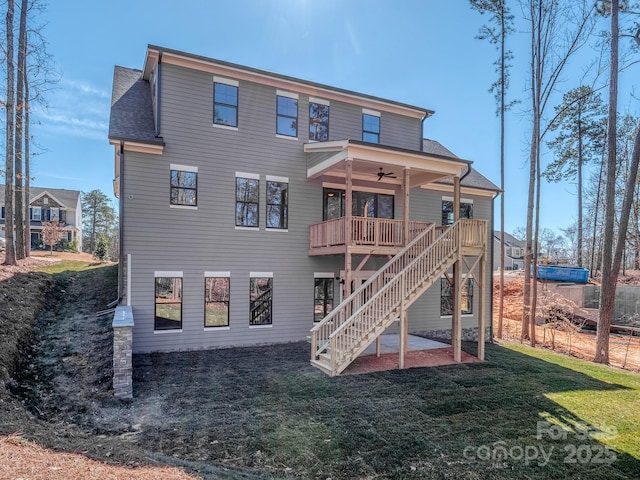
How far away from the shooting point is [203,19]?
520 inches

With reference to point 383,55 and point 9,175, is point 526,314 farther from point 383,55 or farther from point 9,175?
point 9,175

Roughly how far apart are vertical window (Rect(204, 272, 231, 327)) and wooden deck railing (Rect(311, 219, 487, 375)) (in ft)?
10.5

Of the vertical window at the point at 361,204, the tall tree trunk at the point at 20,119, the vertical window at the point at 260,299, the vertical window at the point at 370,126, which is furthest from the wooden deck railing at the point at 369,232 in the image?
the tall tree trunk at the point at 20,119

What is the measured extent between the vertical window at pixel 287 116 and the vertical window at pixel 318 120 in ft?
1.99

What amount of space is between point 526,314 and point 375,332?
1220cm

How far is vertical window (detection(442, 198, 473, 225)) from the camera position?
49.3ft

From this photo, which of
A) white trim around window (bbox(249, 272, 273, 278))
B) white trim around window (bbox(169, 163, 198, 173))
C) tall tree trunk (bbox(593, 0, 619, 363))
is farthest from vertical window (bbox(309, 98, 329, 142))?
tall tree trunk (bbox(593, 0, 619, 363))

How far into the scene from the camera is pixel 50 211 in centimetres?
3816

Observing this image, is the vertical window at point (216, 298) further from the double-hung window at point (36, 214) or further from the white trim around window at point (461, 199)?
the double-hung window at point (36, 214)

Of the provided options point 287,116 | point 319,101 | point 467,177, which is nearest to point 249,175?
point 287,116

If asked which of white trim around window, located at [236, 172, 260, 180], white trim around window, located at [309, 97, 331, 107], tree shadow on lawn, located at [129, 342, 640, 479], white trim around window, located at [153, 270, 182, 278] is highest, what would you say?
white trim around window, located at [309, 97, 331, 107]

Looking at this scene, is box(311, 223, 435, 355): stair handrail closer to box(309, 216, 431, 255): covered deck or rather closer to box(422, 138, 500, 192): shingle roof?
box(309, 216, 431, 255): covered deck

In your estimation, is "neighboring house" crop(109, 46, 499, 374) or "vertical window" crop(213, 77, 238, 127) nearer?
"neighboring house" crop(109, 46, 499, 374)

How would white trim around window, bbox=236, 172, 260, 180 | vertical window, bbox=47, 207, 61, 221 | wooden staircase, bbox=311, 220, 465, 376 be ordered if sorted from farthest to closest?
vertical window, bbox=47, 207, 61, 221, white trim around window, bbox=236, 172, 260, 180, wooden staircase, bbox=311, 220, 465, 376
